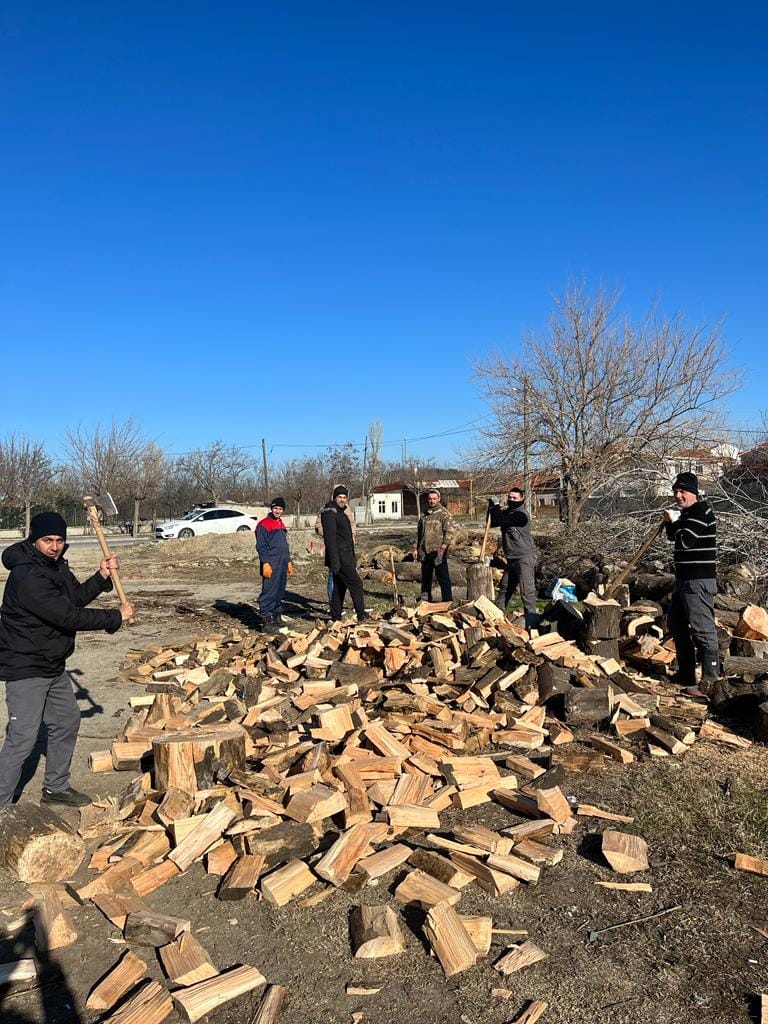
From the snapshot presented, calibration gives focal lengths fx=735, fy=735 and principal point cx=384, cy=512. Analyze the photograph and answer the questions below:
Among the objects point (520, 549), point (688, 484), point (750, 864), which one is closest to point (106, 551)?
point (750, 864)

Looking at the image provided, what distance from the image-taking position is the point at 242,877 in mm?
3596

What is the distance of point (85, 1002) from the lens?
2799 mm

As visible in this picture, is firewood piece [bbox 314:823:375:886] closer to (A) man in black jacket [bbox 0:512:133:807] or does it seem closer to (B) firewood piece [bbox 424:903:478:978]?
(B) firewood piece [bbox 424:903:478:978]

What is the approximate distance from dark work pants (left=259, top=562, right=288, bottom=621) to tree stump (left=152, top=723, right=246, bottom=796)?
15.3ft

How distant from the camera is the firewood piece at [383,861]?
3.61 metres

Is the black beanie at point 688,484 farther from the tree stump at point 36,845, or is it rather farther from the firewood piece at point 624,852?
the tree stump at point 36,845

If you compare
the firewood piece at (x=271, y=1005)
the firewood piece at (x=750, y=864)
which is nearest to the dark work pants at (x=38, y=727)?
the firewood piece at (x=271, y=1005)

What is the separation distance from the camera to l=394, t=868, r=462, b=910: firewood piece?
10.8ft

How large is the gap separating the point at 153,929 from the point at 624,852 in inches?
87.5

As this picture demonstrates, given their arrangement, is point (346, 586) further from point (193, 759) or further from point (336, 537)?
point (193, 759)

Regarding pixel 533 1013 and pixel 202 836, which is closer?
pixel 533 1013

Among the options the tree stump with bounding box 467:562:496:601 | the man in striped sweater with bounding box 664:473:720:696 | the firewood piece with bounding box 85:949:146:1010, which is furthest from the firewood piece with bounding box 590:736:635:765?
the tree stump with bounding box 467:562:496:601

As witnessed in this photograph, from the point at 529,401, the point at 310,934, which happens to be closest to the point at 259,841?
the point at 310,934

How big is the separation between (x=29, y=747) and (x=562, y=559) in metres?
11.1
